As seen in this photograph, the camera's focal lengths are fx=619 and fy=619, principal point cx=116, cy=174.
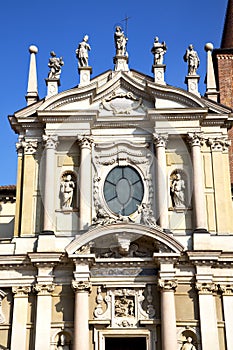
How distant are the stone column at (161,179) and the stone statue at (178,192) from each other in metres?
0.28

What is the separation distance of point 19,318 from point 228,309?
195 inches

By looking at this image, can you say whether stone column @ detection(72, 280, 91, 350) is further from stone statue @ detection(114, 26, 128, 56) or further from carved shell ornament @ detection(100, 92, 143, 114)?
stone statue @ detection(114, 26, 128, 56)

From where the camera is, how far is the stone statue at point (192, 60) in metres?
17.2

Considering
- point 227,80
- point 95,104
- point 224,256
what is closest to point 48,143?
point 95,104

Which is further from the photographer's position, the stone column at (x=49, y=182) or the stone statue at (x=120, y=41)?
the stone statue at (x=120, y=41)

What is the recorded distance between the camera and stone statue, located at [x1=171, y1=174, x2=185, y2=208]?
15703mm

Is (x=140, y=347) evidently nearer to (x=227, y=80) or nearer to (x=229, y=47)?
(x=227, y=80)

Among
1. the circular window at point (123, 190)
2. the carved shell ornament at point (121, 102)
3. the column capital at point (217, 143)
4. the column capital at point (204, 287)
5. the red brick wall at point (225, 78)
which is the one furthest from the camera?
the red brick wall at point (225, 78)

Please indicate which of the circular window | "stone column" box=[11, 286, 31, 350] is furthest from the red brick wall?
"stone column" box=[11, 286, 31, 350]

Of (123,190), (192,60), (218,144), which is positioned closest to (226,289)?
(123,190)

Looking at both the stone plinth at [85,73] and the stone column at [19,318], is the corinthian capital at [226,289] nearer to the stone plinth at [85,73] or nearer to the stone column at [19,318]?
the stone column at [19,318]

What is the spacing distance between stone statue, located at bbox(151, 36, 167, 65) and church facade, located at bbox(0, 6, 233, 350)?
3 cm

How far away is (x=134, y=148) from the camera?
16375 millimetres

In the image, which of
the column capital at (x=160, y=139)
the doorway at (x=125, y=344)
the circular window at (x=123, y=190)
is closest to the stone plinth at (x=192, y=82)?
the column capital at (x=160, y=139)
